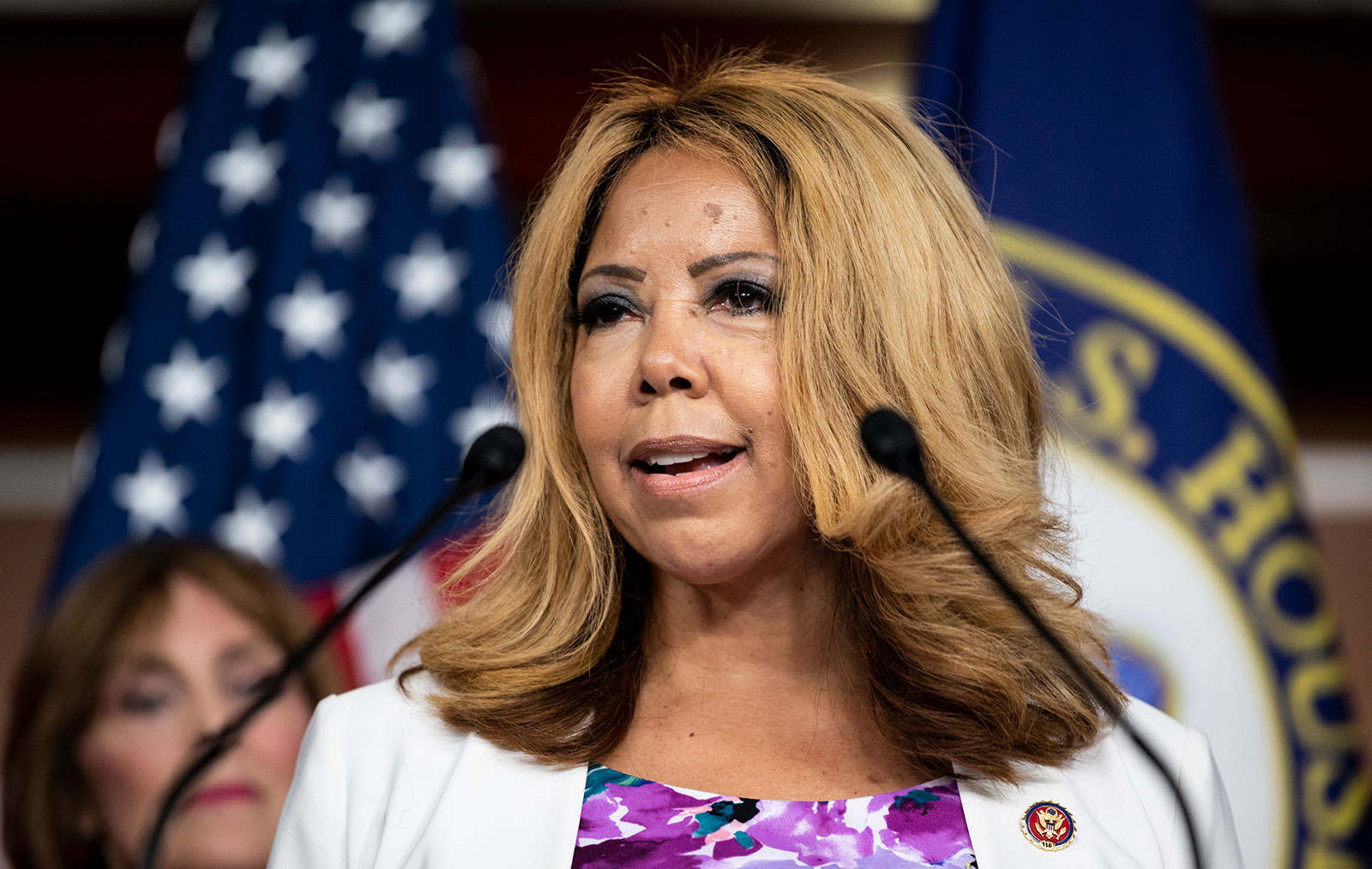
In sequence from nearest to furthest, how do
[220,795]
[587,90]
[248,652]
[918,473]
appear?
1. [918,473]
2. [220,795]
3. [248,652]
4. [587,90]

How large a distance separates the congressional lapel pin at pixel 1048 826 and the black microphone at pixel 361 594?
0.63m

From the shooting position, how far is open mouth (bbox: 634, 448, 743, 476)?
55.4 inches

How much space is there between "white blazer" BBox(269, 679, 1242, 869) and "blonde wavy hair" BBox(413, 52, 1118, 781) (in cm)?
3

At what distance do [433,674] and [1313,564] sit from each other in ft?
5.74

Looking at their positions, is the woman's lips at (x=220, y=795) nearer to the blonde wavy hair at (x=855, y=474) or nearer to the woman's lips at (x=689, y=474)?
the blonde wavy hair at (x=855, y=474)

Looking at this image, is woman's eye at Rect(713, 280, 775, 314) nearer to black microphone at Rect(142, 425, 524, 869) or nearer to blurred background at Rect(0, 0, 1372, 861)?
black microphone at Rect(142, 425, 524, 869)

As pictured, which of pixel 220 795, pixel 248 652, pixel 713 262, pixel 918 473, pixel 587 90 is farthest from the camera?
pixel 587 90

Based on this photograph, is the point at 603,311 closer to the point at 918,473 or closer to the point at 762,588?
the point at 762,588

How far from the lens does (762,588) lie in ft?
4.95

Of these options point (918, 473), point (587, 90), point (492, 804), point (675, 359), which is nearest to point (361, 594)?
point (492, 804)

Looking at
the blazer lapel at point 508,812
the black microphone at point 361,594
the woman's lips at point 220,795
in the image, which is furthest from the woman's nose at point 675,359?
the woman's lips at point 220,795

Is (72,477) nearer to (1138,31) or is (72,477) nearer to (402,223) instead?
(402,223)

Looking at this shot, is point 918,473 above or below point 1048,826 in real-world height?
above

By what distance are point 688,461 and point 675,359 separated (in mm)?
108
